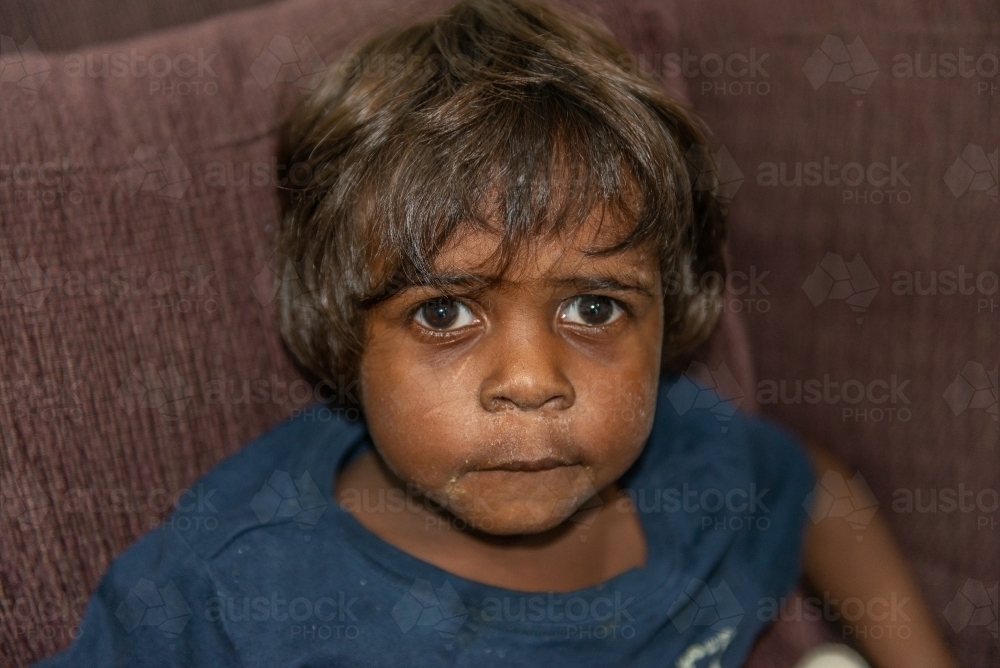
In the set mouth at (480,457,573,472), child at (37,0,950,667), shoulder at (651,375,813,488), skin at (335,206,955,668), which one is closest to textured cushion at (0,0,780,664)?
child at (37,0,950,667)

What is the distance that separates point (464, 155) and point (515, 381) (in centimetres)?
17

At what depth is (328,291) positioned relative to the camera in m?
0.79

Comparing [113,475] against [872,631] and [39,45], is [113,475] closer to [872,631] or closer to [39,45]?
[39,45]

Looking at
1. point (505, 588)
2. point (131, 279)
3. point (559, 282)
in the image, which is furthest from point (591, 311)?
point (131, 279)

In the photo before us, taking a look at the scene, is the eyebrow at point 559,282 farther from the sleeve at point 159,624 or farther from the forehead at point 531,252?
the sleeve at point 159,624

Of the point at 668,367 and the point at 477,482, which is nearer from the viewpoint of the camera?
the point at 477,482

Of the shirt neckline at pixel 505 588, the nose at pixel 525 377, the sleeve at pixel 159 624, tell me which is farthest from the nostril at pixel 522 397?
the sleeve at pixel 159 624

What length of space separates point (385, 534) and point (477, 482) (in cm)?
15

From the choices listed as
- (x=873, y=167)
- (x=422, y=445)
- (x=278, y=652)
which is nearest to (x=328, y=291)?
(x=422, y=445)

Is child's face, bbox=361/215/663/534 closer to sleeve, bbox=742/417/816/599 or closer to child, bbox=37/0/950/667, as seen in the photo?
child, bbox=37/0/950/667

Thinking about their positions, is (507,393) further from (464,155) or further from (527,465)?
(464,155)

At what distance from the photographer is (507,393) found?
2.31ft

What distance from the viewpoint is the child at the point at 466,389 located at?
0.71m

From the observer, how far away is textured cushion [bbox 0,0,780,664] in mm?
795
